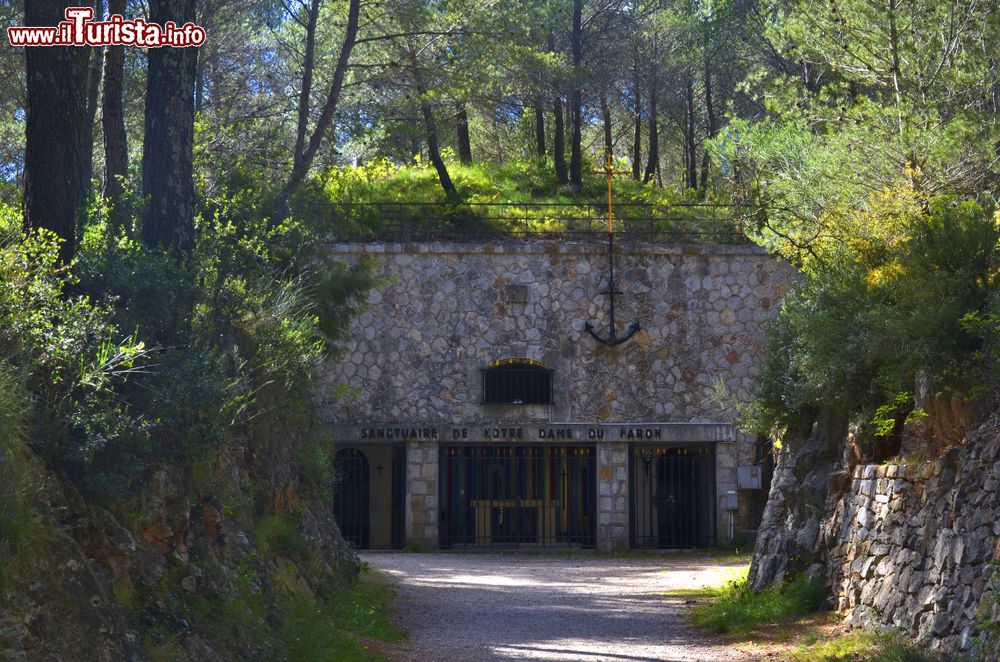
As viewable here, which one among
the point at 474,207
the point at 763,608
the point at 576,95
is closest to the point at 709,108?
the point at 576,95

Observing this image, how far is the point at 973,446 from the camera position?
30.3ft

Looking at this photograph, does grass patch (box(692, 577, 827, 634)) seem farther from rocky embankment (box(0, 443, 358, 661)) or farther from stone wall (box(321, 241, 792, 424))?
stone wall (box(321, 241, 792, 424))

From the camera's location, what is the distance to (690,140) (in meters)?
36.0

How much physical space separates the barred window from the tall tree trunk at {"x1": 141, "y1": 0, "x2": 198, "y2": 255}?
1093 centimetres

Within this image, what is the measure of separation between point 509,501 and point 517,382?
2.34m

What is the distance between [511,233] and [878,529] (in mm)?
15123

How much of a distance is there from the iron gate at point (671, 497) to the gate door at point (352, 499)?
5443mm

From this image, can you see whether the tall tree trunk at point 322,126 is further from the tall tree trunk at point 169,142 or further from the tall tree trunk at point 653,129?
the tall tree trunk at point 653,129

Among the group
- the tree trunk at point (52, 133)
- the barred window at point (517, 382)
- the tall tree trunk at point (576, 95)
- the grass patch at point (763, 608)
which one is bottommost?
the grass patch at point (763, 608)

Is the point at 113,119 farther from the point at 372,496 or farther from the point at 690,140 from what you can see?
the point at 690,140

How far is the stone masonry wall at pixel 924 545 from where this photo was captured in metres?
8.47

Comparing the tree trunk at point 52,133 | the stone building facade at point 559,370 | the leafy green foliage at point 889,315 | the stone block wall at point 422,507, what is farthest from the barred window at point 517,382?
the tree trunk at point 52,133

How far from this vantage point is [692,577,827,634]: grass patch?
12008 mm

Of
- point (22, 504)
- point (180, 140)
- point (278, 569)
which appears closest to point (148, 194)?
point (180, 140)
